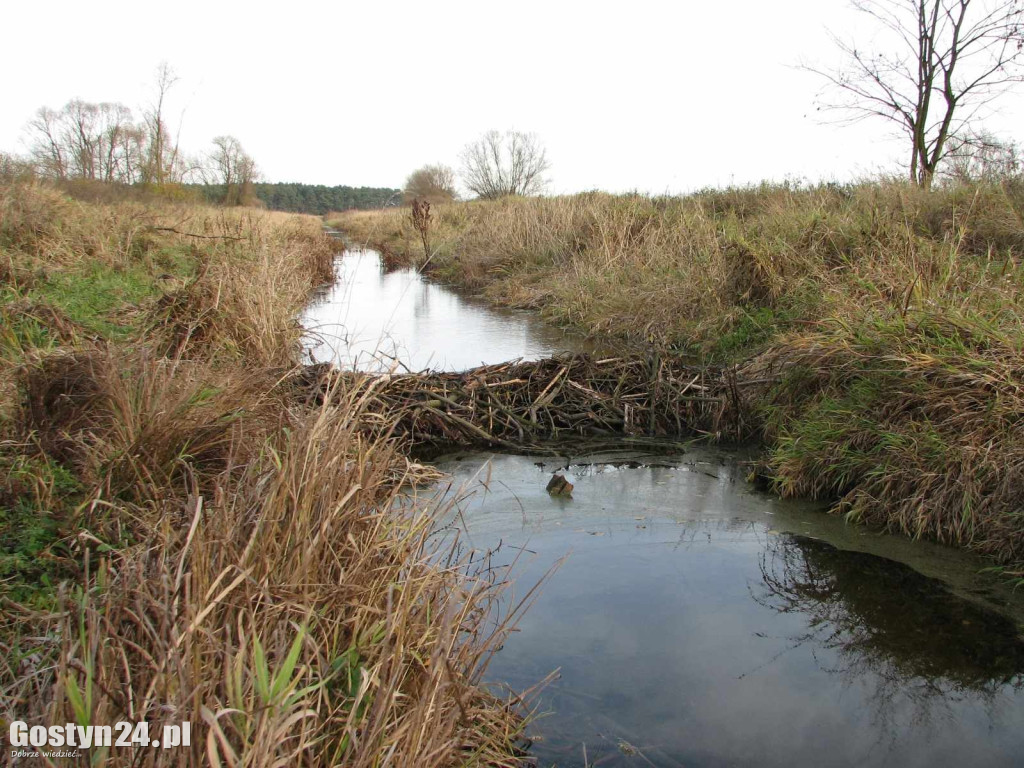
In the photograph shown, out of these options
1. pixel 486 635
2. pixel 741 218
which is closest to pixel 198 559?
pixel 486 635

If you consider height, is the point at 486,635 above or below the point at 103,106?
below

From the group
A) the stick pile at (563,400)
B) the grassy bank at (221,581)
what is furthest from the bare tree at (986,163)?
the grassy bank at (221,581)

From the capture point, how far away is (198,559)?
5.92 feet

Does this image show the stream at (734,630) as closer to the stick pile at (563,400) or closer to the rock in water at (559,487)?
the rock in water at (559,487)

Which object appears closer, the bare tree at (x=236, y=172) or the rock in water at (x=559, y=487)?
the rock in water at (x=559, y=487)

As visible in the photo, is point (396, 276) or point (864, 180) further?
point (396, 276)

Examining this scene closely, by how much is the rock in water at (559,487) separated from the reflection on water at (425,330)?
6.02ft

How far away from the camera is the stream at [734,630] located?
103 inches

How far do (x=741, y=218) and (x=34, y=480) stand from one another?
420 inches

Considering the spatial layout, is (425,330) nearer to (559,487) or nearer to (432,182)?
(559,487)

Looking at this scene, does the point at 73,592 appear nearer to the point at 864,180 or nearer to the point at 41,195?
the point at 41,195

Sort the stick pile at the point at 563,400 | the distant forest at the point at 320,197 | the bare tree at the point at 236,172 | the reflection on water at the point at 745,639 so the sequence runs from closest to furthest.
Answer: the reflection on water at the point at 745,639, the stick pile at the point at 563,400, the bare tree at the point at 236,172, the distant forest at the point at 320,197

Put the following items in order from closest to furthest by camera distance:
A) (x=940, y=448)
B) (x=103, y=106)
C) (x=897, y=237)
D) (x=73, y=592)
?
1. (x=73, y=592)
2. (x=940, y=448)
3. (x=897, y=237)
4. (x=103, y=106)

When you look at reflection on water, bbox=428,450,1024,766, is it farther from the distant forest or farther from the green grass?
the distant forest
